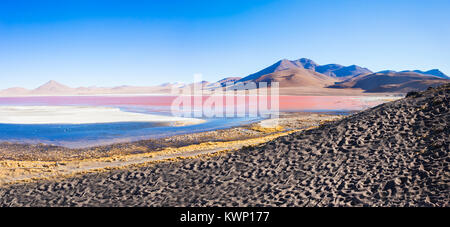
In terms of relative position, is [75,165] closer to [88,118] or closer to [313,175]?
[313,175]

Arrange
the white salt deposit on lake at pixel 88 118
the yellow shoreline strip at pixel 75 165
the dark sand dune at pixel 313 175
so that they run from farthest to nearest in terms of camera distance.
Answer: the white salt deposit on lake at pixel 88 118 < the yellow shoreline strip at pixel 75 165 < the dark sand dune at pixel 313 175

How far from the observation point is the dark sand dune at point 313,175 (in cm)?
629

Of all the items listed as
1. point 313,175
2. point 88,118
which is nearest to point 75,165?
point 313,175

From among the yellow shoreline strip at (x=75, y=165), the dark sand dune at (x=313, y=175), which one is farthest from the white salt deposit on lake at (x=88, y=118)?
the dark sand dune at (x=313, y=175)

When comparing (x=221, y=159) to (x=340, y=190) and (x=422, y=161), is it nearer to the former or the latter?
(x=340, y=190)

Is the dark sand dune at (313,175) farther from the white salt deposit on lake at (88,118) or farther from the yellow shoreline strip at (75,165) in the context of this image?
the white salt deposit on lake at (88,118)

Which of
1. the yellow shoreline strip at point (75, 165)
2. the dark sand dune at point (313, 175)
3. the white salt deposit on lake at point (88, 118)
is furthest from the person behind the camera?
the white salt deposit on lake at point (88, 118)

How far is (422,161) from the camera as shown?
23.1 ft

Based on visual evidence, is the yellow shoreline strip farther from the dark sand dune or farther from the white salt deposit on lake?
the white salt deposit on lake

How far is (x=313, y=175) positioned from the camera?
729cm

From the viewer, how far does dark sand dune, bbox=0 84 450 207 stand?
20.6ft

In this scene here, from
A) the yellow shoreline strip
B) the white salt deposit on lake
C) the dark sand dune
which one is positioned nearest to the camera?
the dark sand dune

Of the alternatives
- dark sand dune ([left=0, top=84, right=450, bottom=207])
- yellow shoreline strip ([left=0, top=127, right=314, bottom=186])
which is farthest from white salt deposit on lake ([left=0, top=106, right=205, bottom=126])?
dark sand dune ([left=0, top=84, right=450, bottom=207])
